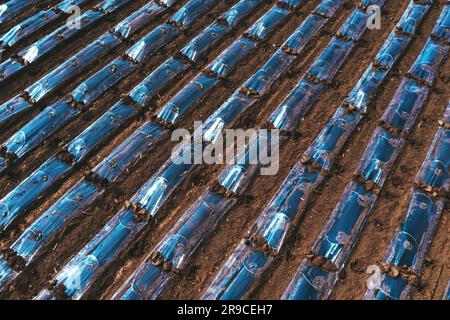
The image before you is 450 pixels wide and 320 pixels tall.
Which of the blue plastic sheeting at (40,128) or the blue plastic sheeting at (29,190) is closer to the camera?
the blue plastic sheeting at (29,190)

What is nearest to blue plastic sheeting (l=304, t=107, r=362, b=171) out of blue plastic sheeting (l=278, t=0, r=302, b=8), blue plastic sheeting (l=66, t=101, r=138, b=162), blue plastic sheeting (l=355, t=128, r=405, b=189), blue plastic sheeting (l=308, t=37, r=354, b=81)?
blue plastic sheeting (l=355, t=128, r=405, b=189)

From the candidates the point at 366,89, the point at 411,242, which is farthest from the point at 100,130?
the point at 411,242

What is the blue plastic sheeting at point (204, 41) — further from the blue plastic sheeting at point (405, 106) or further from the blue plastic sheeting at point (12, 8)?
the blue plastic sheeting at point (12, 8)

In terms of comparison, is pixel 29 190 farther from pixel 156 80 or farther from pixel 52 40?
pixel 52 40

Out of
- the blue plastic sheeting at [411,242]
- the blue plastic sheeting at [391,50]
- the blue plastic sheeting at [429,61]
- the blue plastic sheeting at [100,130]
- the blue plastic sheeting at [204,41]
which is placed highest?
the blue plastic sheeting at [204,41]

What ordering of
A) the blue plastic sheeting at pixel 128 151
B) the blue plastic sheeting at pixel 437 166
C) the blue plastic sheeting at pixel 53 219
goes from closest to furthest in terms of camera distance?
the blue plastic sheeting at pixel 53 219
the blue plastic sheeting at pixel 437 166
the blue plastic sheeting at pixel 128 151

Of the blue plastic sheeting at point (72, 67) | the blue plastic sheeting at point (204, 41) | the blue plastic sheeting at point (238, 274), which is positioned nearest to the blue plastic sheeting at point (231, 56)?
the blue plastic sheeting at point (204, 41)
